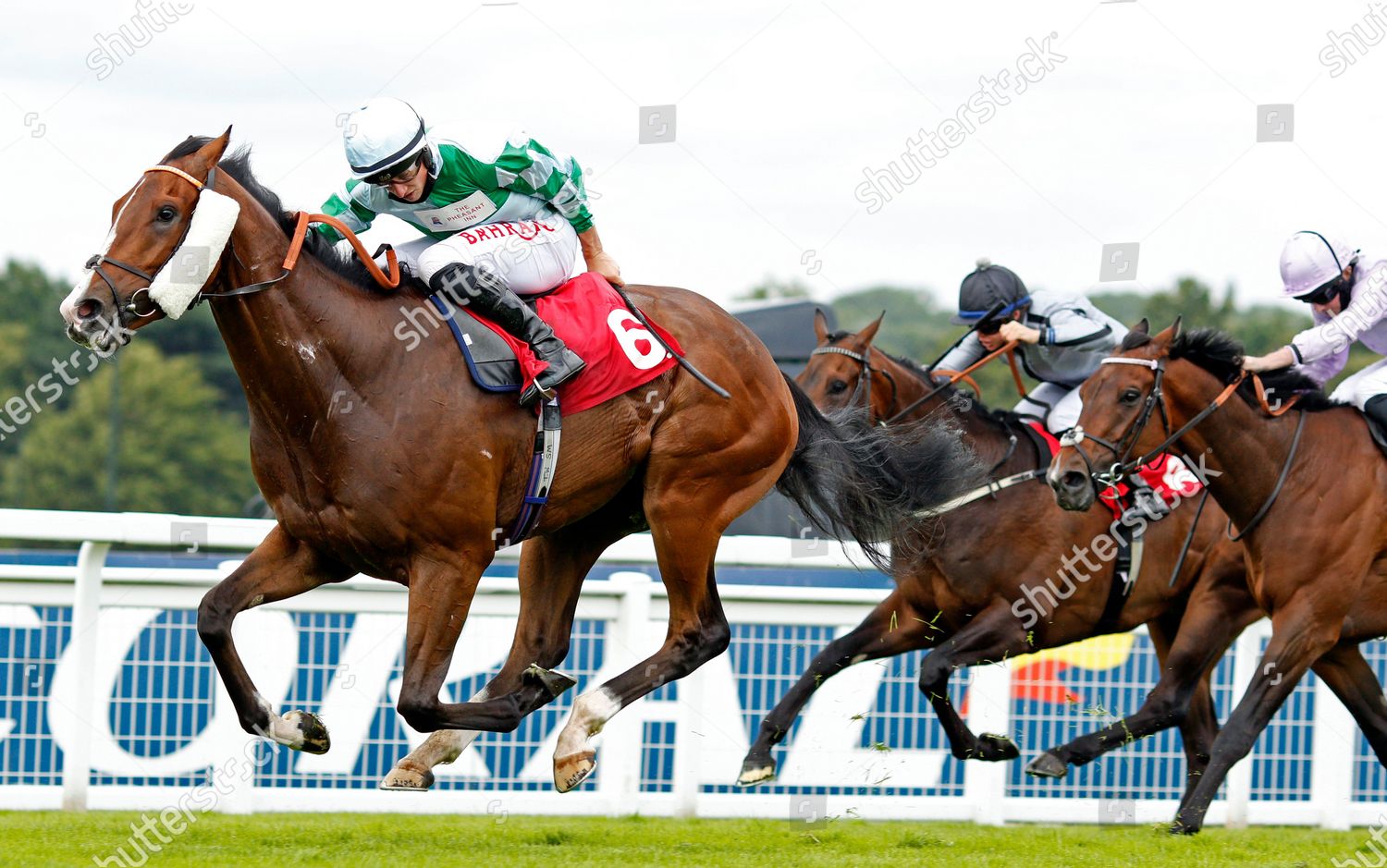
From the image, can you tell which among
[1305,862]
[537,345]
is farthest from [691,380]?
[1305,862]

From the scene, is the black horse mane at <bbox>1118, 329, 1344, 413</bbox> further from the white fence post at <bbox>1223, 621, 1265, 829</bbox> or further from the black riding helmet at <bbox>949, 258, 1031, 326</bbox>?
the white fence post at <bbox>1223, 621, 1265, 829</bbox>

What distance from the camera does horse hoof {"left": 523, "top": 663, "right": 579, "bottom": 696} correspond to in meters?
4.74

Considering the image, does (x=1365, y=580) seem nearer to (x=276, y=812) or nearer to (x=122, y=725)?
(x=276, y=812)

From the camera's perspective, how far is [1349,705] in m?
6.14

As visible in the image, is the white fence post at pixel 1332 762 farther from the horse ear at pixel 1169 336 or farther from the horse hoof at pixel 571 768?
the horse hoof at pixel 571 768

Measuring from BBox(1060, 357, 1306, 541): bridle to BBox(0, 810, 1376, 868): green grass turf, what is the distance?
1241mm

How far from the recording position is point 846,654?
616 centimetres

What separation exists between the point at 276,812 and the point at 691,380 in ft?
8.86

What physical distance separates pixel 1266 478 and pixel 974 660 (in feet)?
4.14

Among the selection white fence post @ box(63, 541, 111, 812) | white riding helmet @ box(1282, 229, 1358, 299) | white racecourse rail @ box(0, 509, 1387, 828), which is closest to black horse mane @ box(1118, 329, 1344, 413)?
white riding helmet @ box(1282, 229, 1358, 299)

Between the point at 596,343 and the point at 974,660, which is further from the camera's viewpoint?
the point at 974,660

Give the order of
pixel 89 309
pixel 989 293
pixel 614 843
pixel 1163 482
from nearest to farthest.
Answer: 1. pixel 89 309
2. pixel 614 843
3. pixel 1163 482
4. pixel 989 293

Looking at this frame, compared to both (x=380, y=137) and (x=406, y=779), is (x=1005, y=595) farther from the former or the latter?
(x=380, y=137)

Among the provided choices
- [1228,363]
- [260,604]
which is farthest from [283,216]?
[1228,363]
